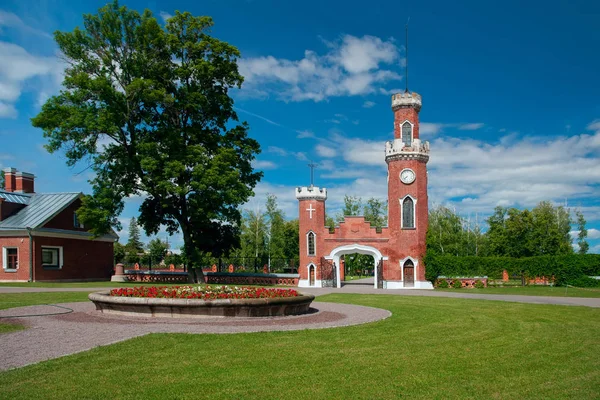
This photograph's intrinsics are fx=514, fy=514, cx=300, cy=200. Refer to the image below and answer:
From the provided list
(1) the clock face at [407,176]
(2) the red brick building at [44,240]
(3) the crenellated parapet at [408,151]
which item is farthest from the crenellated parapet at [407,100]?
(2) the red brick building at [44,240]

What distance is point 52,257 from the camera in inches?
1390

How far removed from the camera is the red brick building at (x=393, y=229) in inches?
1380

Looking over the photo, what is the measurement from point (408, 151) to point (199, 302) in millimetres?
25317

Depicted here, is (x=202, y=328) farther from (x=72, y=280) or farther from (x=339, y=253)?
(x=72, y=280)

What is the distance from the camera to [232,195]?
29547mm

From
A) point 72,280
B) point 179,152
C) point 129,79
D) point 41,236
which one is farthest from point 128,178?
point 72,280

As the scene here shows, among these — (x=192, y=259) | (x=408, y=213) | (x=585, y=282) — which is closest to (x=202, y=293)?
(x=192, y=259)

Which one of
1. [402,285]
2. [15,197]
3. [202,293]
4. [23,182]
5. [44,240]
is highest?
[23,182]

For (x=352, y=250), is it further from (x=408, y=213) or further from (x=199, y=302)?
(x=199, y=302)

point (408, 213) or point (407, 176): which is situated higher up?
point (407, 176)

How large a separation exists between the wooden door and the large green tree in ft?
39.8

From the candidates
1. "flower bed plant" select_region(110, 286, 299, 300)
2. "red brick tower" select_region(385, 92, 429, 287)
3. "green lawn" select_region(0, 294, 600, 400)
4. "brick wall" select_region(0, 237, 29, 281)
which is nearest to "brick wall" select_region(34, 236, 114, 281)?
"brick wall" select_region(0, 237, 29, 281)

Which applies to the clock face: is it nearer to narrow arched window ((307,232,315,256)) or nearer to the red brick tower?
the red brick tower

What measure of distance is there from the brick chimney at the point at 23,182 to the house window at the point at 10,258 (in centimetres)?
697
